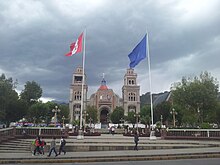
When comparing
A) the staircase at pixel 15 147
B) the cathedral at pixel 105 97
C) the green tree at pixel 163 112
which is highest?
the cathedral at pixel 105 97

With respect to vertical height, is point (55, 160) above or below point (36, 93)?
below

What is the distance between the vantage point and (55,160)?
45.7 feet

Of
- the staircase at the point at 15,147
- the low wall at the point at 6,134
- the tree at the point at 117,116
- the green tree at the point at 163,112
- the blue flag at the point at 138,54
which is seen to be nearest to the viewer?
the staircase at the point at 15,147

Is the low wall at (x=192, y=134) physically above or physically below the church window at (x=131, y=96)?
below

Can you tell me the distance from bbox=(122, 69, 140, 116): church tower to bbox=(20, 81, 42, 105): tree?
3624 cm

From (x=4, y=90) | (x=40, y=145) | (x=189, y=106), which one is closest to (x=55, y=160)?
(x=40, y=145)

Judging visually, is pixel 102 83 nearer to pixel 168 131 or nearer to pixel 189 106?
pixel 189 106

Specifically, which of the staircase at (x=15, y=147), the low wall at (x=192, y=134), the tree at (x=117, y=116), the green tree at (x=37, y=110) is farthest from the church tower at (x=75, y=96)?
the staircase at (x=15, y=147)

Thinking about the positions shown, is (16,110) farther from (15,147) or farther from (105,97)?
(105,97)

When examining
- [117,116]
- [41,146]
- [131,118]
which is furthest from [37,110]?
[41,146]

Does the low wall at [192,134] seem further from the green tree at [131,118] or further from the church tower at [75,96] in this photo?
the church tower at [75,96]

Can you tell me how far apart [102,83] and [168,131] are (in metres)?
78.5

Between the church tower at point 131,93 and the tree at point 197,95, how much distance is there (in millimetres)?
47032

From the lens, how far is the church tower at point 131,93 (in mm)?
91188
